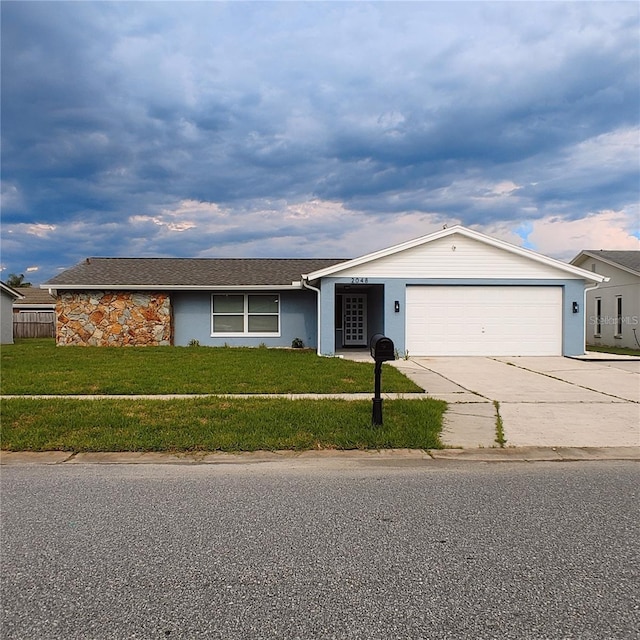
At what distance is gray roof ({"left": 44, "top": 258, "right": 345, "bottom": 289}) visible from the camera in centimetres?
2125

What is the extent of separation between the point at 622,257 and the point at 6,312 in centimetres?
3019

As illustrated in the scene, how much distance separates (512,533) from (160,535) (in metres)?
2.60

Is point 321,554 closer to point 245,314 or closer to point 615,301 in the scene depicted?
point 245,314

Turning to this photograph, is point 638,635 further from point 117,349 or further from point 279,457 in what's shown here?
point 117,349

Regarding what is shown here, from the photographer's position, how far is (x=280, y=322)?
2173cm

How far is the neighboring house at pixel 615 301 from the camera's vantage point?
24.6 metres

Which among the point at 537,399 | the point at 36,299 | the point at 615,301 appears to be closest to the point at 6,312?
the point at 36,299

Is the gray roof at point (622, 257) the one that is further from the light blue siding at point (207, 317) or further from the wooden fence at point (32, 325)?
the wooden fence at point (32, 325)

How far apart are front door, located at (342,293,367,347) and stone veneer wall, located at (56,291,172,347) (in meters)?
7.15

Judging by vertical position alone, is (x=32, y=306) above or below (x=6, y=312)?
above

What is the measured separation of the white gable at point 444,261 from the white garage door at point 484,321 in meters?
0.55

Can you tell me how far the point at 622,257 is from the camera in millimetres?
26750

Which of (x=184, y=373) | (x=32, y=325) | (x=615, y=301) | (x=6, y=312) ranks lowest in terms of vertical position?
(x=184, y=373)

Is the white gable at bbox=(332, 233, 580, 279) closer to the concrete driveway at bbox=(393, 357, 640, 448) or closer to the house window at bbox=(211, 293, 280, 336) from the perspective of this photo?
the concrete driveway at bbox=(393, 357, 640, 448)
